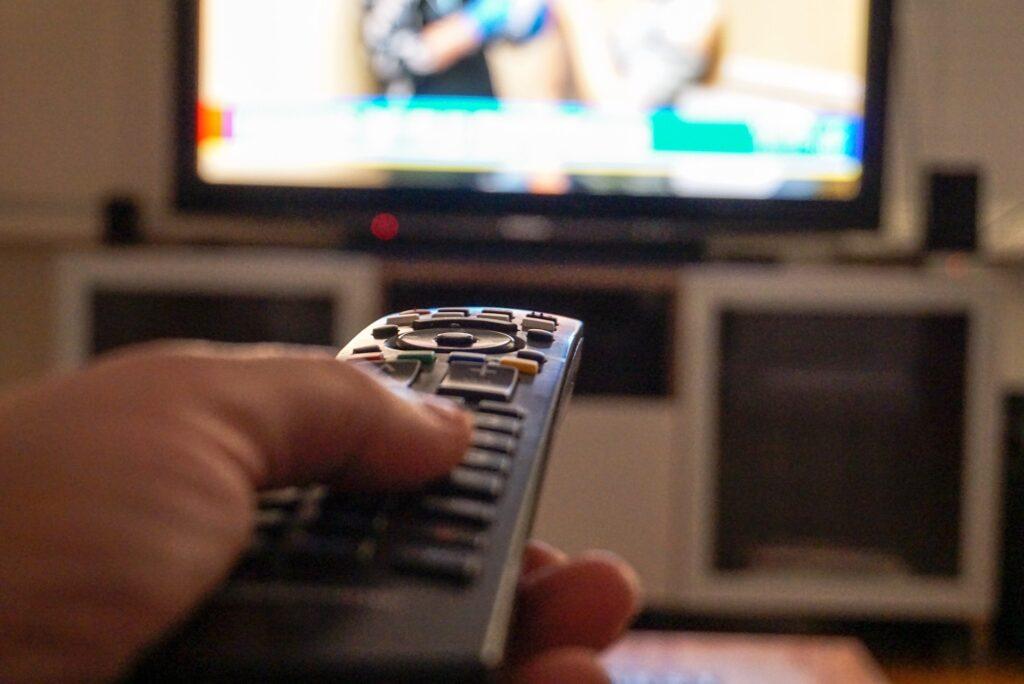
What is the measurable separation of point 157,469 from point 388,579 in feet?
0.20

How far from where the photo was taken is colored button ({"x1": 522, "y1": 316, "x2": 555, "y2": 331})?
1.50 ft

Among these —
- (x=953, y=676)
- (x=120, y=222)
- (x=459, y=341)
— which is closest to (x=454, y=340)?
(x=459, y=341)

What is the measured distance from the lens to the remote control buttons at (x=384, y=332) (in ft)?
1.46

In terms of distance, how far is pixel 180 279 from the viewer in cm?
139

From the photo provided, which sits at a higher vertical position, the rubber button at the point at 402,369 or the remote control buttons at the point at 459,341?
the remote control buttons at the point at 459,341

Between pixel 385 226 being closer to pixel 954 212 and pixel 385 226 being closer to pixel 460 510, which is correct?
pixel 954 212

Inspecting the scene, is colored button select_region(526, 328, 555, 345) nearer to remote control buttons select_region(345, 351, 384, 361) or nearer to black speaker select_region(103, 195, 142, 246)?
remote control buttons select_region(345, 351, 384, 361)

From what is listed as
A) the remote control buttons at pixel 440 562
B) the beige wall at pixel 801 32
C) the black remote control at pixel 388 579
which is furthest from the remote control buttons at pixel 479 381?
the beige wall at pixel 801 32

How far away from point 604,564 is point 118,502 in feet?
0.76

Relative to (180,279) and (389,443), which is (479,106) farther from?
(389,443)

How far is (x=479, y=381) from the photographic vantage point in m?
0.38

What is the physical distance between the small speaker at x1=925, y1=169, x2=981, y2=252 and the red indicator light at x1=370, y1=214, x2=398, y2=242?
801 mm

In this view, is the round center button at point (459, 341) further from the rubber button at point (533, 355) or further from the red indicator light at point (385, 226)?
the red indicator light at point (385, 226)

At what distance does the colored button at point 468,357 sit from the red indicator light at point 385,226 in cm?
114
